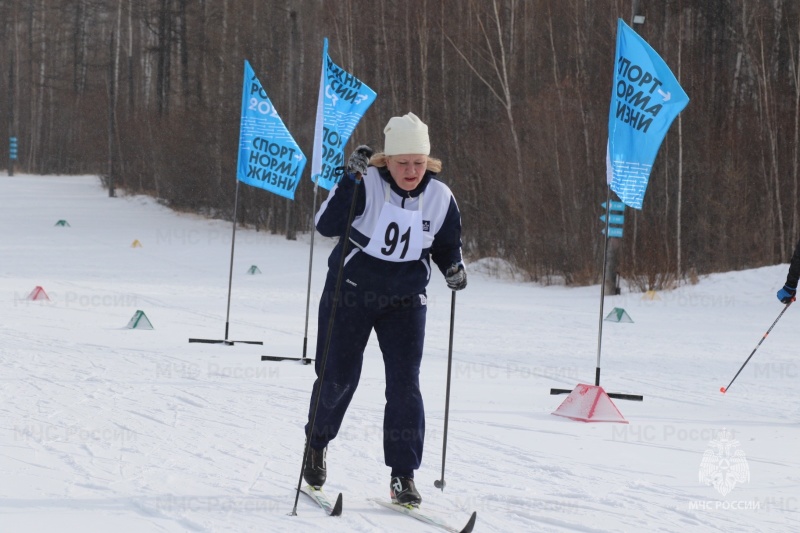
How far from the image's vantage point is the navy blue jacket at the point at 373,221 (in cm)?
478

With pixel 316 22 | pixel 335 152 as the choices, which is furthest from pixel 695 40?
pixel 335 152

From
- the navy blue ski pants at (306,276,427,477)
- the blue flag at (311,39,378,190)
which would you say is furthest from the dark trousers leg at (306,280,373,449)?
the blue flag at (311,39,378,190)

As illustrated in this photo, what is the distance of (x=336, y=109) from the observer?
11.2 m

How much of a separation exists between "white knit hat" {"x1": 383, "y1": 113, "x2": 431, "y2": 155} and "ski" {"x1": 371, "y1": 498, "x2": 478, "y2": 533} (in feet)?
5.24

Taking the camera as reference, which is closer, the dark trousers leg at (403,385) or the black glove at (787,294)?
the dark trousers leg at (403,385)

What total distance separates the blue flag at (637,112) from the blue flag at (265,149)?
3.85m

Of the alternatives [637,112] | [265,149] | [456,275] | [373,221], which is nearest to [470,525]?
[456,275]

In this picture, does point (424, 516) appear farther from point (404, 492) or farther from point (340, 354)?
point (340, 354)

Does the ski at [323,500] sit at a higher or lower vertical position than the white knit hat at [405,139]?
lower

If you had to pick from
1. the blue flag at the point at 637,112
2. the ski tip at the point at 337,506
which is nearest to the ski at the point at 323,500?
the ski tip at the point at 337,506

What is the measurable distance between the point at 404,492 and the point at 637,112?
534 cm

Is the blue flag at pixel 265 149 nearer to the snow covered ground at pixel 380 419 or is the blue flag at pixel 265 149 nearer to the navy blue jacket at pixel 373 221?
the snow covered ground at pixel 380 419

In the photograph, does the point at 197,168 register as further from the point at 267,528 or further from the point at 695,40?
the point at 267,528

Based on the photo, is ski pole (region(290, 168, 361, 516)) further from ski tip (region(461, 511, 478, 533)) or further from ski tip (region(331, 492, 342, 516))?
ski tip (region(461, 511, 478, 533))
